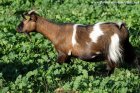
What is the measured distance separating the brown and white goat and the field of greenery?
29 cm

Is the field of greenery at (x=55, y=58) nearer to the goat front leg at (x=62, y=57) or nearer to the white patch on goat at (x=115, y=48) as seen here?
the goat front leg at (x=62, y=57)

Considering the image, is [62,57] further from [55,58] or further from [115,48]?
[115,48]

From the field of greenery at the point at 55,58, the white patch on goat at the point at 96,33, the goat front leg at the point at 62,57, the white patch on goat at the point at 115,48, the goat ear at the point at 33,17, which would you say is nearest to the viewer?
the field of greenery at the point at 55,58

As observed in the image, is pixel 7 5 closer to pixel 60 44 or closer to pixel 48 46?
pixel 48 46

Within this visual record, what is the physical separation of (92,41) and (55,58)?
1.25 metres

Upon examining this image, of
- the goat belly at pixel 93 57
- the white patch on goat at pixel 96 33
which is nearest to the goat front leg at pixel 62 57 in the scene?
the goat belly at pixel 93 57

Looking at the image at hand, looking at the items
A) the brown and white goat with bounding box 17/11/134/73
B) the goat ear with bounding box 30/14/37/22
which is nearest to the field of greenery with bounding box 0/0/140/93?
the brown and white goat with bounding box 17/11/134/73

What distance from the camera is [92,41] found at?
10.5 m

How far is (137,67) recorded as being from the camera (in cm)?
1099

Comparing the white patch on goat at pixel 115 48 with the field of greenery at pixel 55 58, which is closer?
the field of greenery at pixel 55 58

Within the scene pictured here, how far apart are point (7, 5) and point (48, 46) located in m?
5.72

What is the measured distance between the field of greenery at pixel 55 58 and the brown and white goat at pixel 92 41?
0.29 meters

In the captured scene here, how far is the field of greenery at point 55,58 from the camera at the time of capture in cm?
897

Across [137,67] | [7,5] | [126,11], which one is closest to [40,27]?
[137,67]
